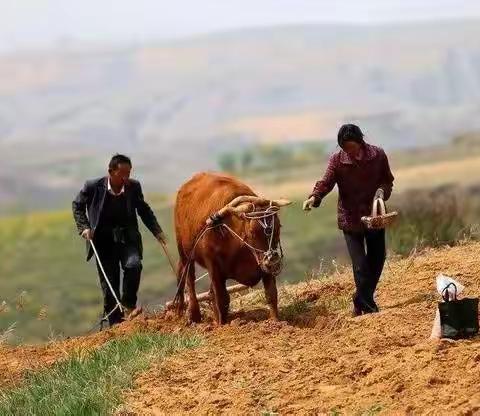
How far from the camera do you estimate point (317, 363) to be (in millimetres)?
8703

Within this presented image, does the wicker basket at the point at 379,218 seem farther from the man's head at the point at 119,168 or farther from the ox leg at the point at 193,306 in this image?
the man's head at the point at 119,168

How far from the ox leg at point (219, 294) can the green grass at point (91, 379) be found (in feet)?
3.77

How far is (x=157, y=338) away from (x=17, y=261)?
4903 cm

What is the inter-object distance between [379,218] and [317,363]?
6.50 feet

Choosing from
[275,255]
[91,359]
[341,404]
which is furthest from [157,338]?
[341,404]

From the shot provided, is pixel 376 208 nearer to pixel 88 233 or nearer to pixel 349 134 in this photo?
pixel 349 134

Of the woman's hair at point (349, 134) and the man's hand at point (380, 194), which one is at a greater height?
the woman's hair at point (349, 134)

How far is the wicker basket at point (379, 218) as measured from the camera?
1029 cm

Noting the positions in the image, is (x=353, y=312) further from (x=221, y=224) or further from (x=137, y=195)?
(x=137, y=195)

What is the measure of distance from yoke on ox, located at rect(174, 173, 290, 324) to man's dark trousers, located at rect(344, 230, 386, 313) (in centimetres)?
80

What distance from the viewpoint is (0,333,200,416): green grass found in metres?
8.61

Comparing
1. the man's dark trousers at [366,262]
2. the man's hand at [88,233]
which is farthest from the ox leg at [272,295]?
the man's hand at [88,233]

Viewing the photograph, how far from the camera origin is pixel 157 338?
10453 mm

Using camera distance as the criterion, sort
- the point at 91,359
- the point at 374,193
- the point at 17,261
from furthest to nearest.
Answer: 1. the point at 17,261
2. the point at 374,193
3. the point at 91,359
